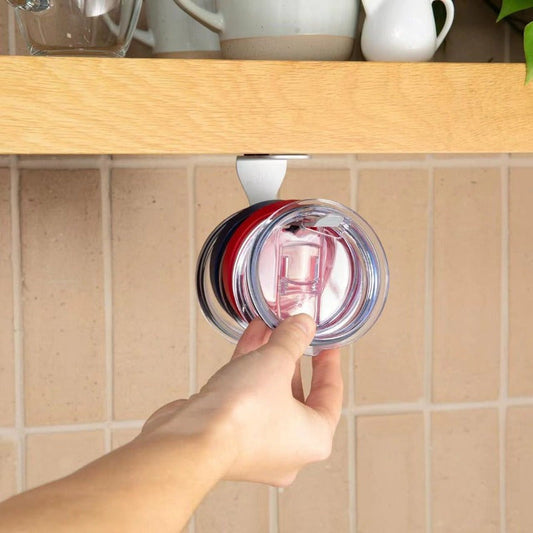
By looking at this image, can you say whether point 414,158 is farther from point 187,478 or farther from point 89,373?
point 187,478

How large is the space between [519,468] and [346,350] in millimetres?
239

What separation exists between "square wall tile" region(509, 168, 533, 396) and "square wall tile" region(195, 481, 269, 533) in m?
0.29

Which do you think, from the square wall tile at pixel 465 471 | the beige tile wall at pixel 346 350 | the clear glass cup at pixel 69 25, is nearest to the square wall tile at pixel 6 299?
the beige tile wall at pixel 346 350

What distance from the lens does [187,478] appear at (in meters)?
0.39

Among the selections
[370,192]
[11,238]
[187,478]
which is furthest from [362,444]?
[187,478]

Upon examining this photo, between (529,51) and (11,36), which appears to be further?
(11,36)

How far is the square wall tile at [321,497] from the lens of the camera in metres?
0.86

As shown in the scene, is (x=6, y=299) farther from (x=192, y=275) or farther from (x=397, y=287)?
(x=397, y=287)

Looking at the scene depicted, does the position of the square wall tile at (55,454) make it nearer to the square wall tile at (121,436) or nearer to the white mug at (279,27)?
the square wall tile at (121,436)

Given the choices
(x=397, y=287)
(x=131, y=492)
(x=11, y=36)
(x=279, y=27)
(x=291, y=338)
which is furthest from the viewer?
(x=397, y=287)

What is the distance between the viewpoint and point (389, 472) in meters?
0.88

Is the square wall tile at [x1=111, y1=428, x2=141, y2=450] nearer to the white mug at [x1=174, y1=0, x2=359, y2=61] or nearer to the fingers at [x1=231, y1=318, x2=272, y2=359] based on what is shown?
the fingers at [x1=231, y1=318, x2=272, y2=359]

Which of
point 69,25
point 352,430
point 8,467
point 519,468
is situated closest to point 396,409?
point 352,430

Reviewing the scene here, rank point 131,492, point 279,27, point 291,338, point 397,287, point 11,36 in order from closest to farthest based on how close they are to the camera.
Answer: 1. point 131,492
2. point 291,338
3. point 279,27
4. point 11,36
5. point 397,287
